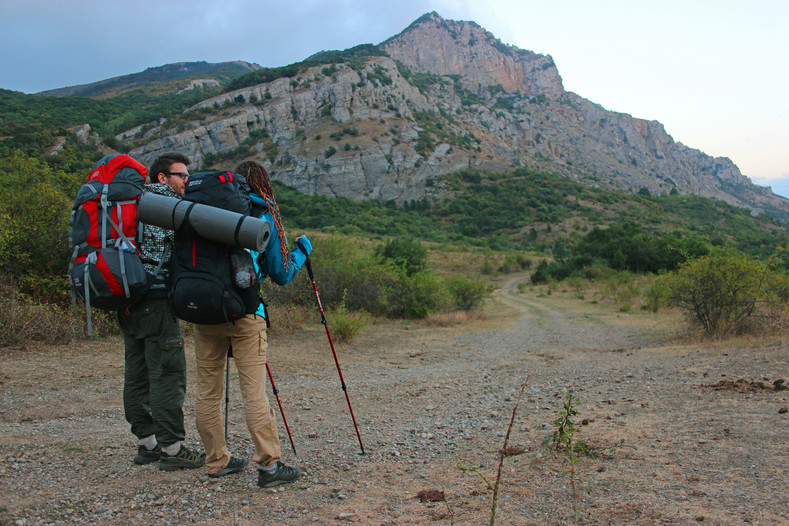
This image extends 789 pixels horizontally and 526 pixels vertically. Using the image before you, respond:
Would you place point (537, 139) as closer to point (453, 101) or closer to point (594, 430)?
point (453, 101)

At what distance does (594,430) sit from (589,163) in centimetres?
11457

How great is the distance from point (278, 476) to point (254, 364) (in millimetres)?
702

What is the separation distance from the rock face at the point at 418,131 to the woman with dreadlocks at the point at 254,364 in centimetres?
5861

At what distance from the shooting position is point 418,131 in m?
76.9

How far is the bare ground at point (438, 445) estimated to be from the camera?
8.51 feet

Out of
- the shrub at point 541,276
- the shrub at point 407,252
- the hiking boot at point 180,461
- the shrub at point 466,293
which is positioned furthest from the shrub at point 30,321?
the shrub at point 541,276

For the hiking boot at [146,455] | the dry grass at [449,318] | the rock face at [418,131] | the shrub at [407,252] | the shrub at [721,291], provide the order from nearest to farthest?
the hiking boot at [146,455]
the shrub at [721,291]
the dry grass at [449,318]
the shrub at [407,252]
the rock face at [418,131]

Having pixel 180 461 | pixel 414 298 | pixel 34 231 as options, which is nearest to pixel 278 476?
pixel 180 461

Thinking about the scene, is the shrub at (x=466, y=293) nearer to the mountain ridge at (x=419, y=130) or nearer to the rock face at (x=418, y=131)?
the rock face at (x=418, y=131)

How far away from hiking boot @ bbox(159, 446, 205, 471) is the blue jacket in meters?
1.14

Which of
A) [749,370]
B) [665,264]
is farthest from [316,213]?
[749,370]

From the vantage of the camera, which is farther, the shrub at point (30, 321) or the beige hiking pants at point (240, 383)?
the shrub at point (30, 321)

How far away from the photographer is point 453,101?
112 metres

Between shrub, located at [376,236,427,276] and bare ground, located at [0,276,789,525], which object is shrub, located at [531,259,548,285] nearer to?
shrub, located at [376,236,427,276]
